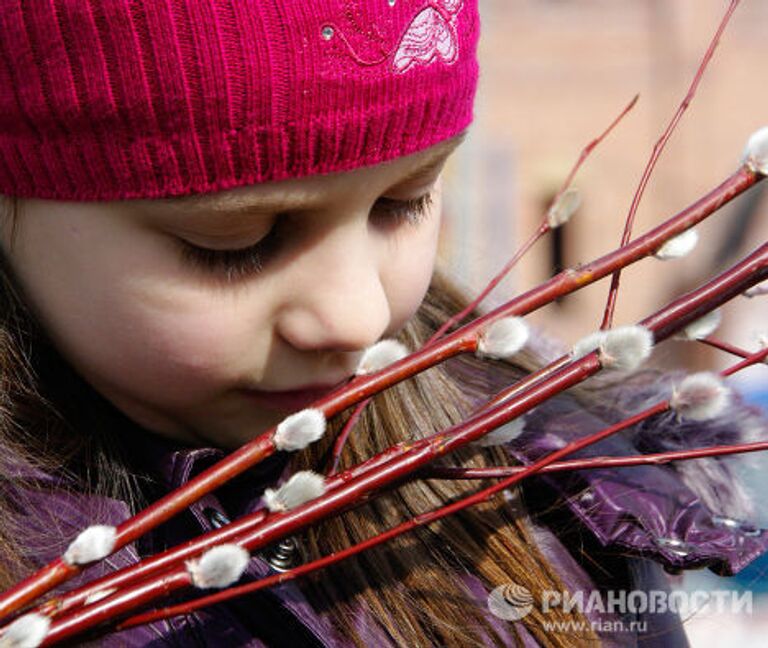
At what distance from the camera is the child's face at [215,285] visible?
85 centimetres

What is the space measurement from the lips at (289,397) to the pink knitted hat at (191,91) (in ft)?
0.54

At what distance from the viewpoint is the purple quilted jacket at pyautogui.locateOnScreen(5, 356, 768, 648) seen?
94cm

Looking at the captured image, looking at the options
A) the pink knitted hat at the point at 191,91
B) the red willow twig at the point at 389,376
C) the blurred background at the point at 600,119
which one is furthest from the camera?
the blurred background at the point at 600,119

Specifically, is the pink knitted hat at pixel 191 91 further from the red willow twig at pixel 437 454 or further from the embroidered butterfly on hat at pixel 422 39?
the red willow twig at pixel 437 454

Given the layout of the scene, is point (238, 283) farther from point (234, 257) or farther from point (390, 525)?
point (390, 525)

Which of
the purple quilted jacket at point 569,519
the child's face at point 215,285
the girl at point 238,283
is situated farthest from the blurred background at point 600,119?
the child's face at point 215,285

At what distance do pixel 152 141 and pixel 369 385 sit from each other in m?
0.22

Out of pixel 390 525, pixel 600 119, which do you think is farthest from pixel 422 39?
pixel 600 119

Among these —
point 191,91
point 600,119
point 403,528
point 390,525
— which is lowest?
point 403,528

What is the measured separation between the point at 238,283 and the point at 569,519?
42 cm

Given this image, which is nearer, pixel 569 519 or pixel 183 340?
pixel 183 340

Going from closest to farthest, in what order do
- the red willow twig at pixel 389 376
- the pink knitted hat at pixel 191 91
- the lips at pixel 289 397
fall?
the red willow twig at pixel 389 376
the pink knitted hat at pixel 191 91
the lips at pixel 289 397

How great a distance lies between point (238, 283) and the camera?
2.82 feet

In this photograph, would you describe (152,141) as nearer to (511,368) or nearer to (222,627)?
(222,627)
